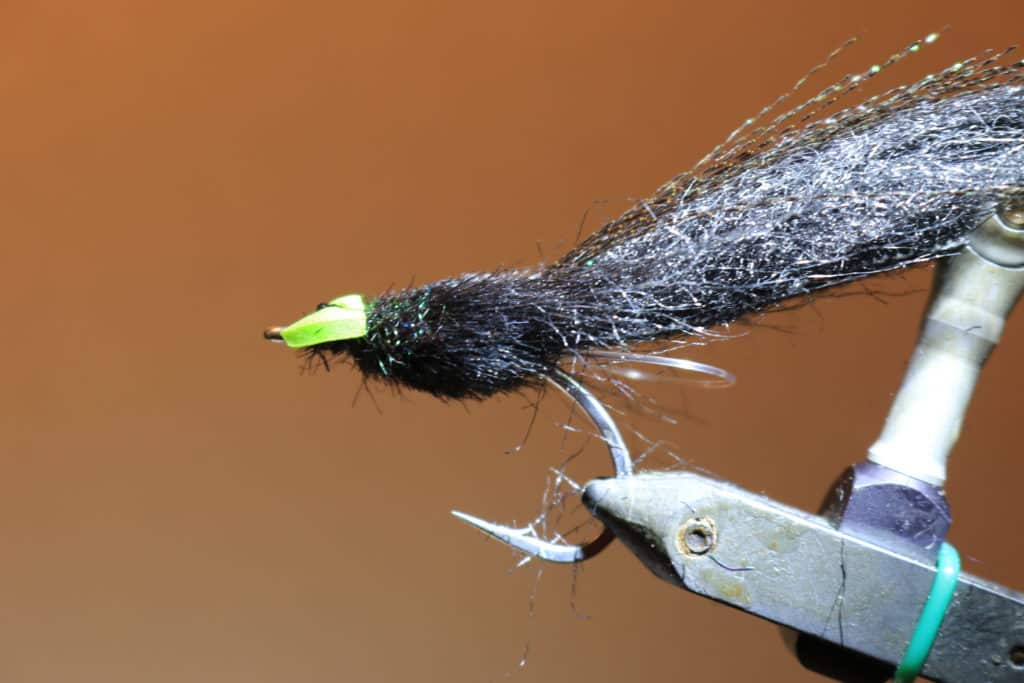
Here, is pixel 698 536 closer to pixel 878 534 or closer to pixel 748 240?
pixel 878 534

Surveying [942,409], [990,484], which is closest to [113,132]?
[942,409]

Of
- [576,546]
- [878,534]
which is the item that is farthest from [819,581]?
[576,546]

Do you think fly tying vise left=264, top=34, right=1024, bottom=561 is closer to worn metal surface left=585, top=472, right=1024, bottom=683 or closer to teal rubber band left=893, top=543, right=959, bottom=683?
worn metal surface left=585, top=472, right=1024, bottom=683

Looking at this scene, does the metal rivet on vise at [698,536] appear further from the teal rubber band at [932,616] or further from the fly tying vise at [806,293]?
the teal rubber band at [932,616]

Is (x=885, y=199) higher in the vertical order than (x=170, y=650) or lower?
higher

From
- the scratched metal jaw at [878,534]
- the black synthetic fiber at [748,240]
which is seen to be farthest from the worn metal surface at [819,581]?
the black synthetic fiber at [748,240]

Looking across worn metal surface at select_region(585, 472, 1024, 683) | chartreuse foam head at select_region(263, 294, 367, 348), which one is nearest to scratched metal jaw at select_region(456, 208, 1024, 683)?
worn metal surface at select_region(585, 472, 1024, 683)

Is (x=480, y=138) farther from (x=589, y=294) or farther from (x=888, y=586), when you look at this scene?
(x=888, y=586)
